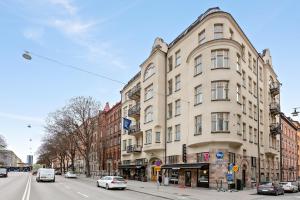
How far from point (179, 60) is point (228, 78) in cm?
952

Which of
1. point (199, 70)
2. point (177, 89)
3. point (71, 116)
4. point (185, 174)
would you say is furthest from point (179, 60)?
point (71, 116)

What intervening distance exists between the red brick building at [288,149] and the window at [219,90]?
31.7 metres

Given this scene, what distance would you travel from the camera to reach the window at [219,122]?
33.2 meters

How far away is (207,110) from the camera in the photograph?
1348 inches

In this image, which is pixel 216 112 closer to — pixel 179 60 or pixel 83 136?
pixel 179 60

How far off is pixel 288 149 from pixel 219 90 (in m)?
39.7

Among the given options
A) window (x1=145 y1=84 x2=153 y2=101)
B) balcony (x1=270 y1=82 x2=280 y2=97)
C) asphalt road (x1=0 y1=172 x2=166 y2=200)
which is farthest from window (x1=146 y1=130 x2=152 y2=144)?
balcony (x1=270 y1=82 x2=280 y2=97)

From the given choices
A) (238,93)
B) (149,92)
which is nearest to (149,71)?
(149,92)

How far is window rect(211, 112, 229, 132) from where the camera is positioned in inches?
1309

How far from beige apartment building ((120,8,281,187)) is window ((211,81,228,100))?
3.7 inches

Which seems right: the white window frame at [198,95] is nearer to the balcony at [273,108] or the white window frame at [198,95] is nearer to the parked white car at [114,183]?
the parked white car at [114,183]

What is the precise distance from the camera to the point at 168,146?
42.8 meters

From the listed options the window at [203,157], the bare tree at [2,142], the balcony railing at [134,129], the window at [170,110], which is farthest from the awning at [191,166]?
the bare tree at [2,142]

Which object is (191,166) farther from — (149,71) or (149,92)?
(149,71)
